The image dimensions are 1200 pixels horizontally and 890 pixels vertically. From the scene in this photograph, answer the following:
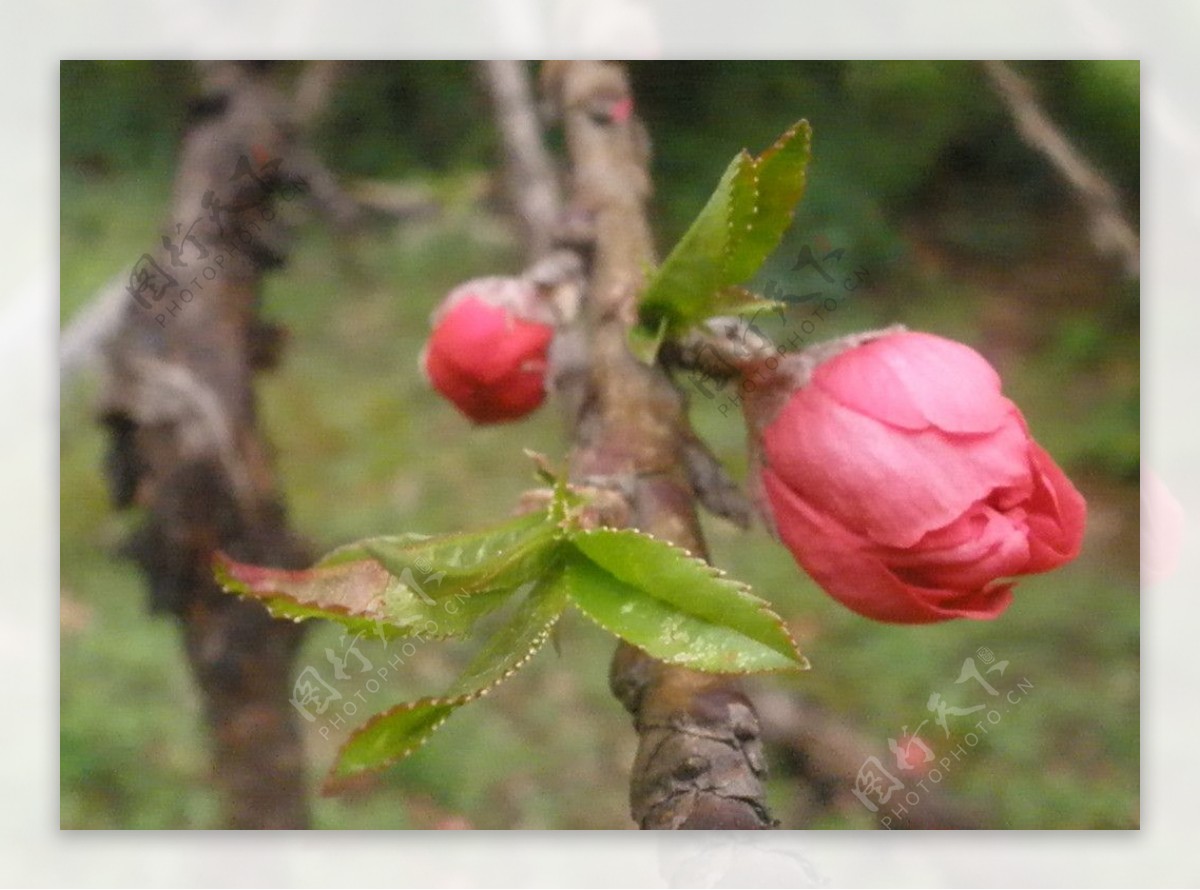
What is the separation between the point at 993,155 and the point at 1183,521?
0.76ft

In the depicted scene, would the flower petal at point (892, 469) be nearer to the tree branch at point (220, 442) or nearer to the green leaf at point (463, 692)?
the green leaf at point (463, 692)

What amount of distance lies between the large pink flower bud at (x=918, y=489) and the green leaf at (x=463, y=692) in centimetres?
10

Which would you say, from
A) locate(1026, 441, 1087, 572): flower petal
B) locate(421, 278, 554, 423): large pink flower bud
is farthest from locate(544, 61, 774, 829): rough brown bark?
locate(1026, 441, 1087, 572): flower petal

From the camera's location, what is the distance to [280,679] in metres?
0.70

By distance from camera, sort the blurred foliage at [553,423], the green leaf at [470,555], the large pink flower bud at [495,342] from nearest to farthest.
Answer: the green leaf at [470,555] < the large pink flower bud at [495,342] < the blurred foliage at [553,423]

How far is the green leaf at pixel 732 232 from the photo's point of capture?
47cm

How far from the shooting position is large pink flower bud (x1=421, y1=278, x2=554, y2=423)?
566 mm

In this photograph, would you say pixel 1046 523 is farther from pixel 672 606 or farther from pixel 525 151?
pixel 525 151

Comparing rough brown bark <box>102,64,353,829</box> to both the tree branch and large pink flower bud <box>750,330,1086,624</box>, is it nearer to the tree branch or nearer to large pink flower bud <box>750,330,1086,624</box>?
the tree branch

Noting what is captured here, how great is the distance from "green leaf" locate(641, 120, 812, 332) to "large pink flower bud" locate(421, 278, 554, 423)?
8cm

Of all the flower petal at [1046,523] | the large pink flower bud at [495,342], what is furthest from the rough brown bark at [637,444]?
the flower petal at [1046,523]

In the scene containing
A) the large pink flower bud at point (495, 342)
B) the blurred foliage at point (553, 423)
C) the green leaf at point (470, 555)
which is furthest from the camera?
the blurred foliage at point (553, 423)

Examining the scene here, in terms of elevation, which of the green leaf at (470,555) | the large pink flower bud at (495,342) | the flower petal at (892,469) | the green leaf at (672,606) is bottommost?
the green leaf at (672,606)

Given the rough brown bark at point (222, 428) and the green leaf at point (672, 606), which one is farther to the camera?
the rough brown bark at point (222, 428)
